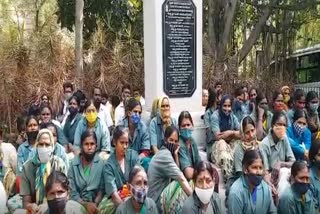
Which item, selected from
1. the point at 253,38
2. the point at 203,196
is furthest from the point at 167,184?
the point at 253,38

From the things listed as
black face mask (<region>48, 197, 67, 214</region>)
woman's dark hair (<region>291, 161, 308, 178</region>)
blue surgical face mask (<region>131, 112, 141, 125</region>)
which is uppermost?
blue surgical face mask (<region>131, 112, 141, 125</region>)

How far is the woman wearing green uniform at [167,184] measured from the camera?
4527 millimetres

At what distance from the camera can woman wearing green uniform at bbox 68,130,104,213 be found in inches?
187

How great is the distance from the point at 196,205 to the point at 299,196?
35.0 inches

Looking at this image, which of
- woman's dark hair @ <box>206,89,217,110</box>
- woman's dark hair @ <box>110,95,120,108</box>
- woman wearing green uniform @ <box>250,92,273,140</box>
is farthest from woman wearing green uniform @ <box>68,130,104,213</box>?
woman's dark hair @ <box>110,95,120,108</box>

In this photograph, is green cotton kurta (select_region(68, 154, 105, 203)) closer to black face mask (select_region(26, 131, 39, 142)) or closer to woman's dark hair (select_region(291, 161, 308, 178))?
black face mask (select_region(26, 131, 39, 142))

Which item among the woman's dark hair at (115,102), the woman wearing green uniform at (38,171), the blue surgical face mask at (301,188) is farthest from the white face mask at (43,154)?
the woman's dark hair at (115,102)

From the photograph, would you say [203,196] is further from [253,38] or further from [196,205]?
[253,38]

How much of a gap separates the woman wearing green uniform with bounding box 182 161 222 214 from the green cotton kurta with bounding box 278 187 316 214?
1.88 ft

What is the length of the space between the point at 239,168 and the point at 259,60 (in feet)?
40.0

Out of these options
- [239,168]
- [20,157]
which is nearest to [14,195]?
[20,157]

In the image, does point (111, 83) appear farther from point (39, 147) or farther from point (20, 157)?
point (39, 147)

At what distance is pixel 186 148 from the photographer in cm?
554

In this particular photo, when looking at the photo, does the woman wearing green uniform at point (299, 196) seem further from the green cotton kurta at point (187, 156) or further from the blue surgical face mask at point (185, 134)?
the blue surgical face mask at point (185, 134)
